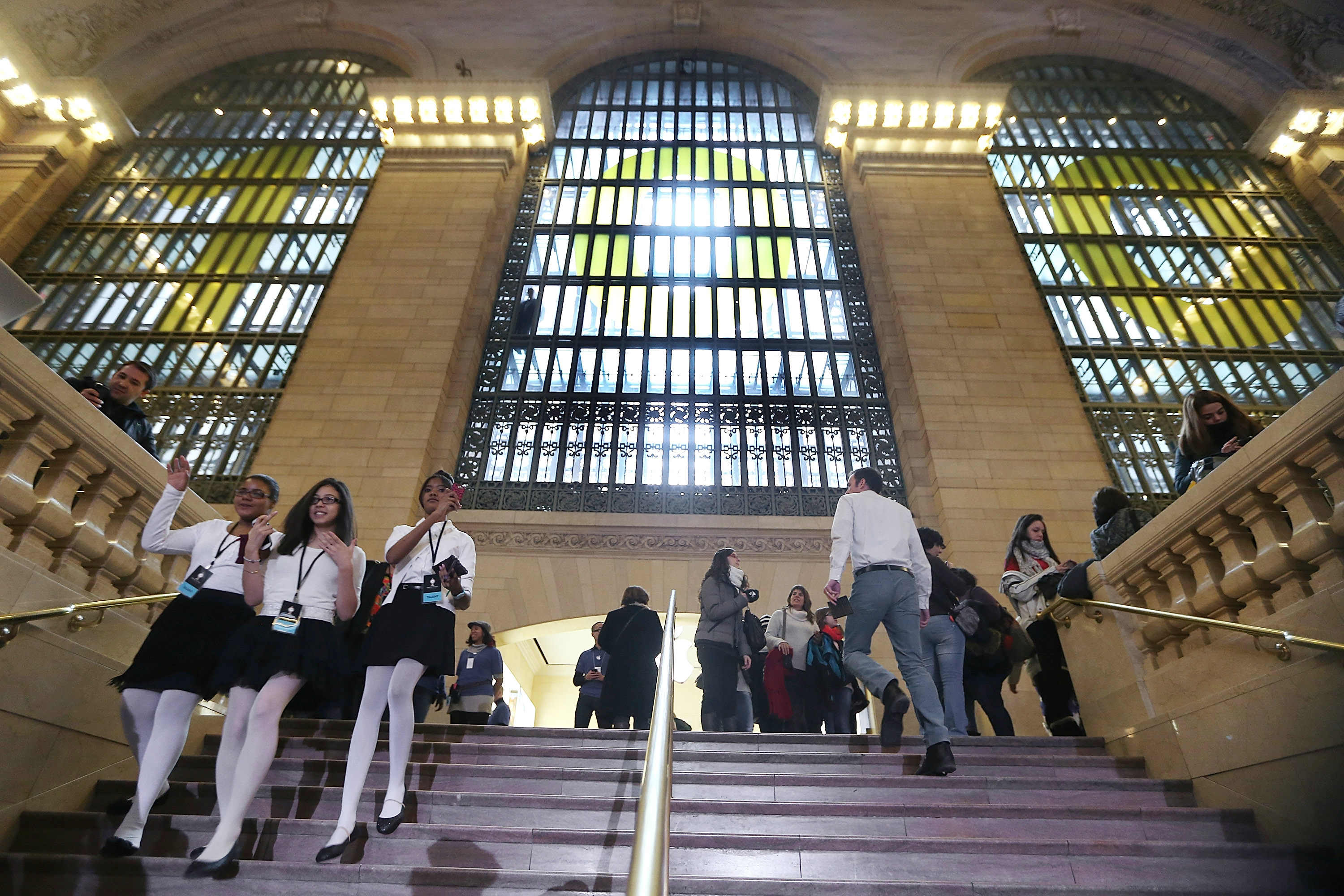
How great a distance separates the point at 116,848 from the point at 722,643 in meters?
3.53

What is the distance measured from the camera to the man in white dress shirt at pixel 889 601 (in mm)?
3736

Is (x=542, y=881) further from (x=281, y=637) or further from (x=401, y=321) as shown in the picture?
(x=401, y=321)

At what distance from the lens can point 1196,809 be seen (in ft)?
10.6

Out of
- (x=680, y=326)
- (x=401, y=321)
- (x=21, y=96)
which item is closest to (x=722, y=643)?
(x=680, y=326)

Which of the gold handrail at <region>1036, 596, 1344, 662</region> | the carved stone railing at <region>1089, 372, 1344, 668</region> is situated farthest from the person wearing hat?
the carved stone railing at <region>1089, 372, 1344, 668</region>

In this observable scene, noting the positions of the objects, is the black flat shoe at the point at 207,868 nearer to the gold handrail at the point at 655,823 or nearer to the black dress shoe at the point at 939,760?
the gold handrail at the point at 655,823

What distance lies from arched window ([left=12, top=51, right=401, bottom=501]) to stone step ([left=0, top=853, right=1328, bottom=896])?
7.94 metres

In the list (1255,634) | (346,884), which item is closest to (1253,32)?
(1255,634)

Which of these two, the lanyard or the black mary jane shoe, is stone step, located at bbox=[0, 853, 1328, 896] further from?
the lanyard

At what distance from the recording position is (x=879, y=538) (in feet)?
13.4

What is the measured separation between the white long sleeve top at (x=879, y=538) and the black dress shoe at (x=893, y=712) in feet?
1.71

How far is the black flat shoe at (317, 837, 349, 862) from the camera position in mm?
2674

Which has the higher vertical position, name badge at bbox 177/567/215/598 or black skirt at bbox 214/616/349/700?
name badge at bbox 177/567/215/598

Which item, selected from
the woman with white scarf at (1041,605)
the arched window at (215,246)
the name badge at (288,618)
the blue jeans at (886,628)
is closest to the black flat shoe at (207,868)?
the name badge at (288,618)
